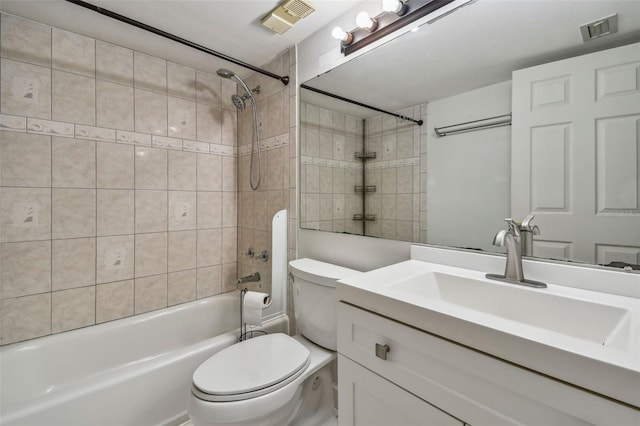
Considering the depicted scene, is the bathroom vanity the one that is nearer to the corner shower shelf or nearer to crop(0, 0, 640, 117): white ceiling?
the corner shower shelf

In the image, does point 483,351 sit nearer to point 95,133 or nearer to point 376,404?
point 376,404

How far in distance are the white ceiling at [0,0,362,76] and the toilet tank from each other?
135 centimetres

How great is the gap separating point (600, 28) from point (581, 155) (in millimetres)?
367

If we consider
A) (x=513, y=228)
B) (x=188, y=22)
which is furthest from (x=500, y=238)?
(x=188, y=22)

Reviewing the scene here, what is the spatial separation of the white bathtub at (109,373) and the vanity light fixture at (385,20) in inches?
66.6

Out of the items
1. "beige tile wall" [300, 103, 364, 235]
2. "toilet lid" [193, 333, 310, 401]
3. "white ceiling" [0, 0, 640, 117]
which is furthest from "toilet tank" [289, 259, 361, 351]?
"white ceiling" [0, 0, 640, 117]

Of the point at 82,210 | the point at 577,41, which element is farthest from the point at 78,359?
the point at 577,41

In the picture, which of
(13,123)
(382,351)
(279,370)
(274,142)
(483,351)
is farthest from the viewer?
(274,142)

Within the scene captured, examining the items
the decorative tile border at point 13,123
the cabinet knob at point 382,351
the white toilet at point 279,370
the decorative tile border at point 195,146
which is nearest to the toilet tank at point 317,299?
the white toilet at point 279,370

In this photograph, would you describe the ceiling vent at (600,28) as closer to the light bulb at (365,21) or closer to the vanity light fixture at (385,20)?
the vanity light fixture at (385,20)

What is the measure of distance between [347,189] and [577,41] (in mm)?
1036

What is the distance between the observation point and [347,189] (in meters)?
1.57

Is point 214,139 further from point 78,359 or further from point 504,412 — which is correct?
point 504,412

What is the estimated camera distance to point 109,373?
1.59m
